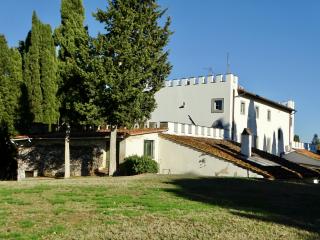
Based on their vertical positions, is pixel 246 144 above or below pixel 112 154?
above

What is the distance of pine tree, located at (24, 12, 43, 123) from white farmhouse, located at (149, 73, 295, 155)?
1273 cm

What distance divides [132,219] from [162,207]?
5.83 ft

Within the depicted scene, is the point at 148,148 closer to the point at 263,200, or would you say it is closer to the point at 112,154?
the point at 112,154

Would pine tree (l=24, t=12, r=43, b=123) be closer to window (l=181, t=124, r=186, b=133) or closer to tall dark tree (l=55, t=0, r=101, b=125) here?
tall dark tree (l=55, t=0, r=101, b=125)

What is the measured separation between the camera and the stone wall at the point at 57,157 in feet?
102

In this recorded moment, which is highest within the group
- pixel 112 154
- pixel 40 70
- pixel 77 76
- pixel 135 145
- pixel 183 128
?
pixel 40 70

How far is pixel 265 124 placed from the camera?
4988 cm

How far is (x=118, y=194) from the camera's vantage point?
49.3 feet

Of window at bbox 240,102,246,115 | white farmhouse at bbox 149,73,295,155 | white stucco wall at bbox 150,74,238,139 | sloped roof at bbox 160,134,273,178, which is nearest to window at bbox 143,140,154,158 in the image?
sloped roof at bbox 160,134,273,178

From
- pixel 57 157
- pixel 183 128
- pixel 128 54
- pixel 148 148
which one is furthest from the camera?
pixel 183 128

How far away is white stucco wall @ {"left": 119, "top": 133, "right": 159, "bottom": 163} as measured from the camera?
30.3 metres

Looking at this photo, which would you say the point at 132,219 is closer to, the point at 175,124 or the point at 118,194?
the point at 118,194

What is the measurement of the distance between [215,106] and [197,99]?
5.93ft

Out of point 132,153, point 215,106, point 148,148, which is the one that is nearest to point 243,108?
point 215,106
